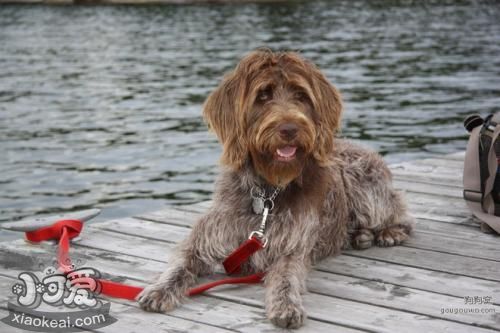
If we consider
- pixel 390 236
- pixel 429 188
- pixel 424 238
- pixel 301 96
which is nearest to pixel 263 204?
pixel 301 96

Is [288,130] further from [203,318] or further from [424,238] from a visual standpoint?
[424,238]

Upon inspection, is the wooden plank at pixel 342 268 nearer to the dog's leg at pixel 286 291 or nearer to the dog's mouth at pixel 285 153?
the dog's leg at pixel 286 291

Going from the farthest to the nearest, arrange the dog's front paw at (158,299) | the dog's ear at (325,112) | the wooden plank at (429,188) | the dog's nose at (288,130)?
the wooden plank at (429,188) < the dog's ear at (325,112) < the dog's front paw at (158,299) < the dog's nose at (288,130)

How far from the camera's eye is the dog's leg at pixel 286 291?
3908 millimetres

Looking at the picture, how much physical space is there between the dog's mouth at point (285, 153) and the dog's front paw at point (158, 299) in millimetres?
918

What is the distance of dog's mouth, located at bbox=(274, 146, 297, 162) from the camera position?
4.11m

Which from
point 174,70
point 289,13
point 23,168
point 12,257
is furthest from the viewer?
point 289,13

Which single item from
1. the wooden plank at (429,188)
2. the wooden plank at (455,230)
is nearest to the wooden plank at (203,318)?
the wooden plank at (455,230)

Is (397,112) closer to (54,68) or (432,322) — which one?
(54,68)

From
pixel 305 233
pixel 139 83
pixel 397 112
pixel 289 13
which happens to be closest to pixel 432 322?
pixel 305 233

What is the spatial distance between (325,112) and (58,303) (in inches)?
70.6

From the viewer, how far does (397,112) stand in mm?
13953

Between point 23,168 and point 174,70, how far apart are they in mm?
8775

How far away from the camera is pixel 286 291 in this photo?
413cm
